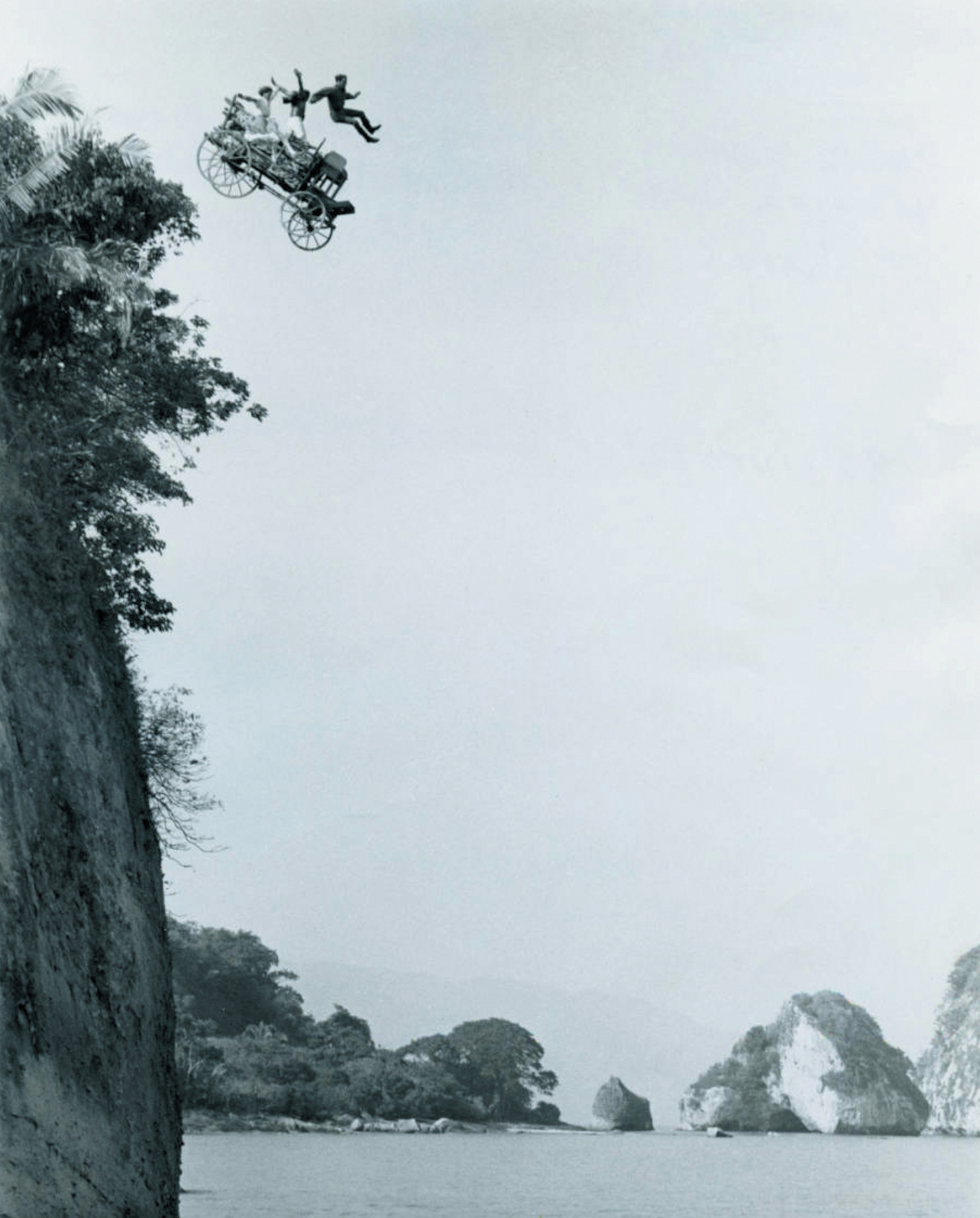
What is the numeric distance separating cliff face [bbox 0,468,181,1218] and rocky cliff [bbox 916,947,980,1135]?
493ft

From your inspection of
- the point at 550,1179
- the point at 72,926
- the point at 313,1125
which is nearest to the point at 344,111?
the point at 72,926

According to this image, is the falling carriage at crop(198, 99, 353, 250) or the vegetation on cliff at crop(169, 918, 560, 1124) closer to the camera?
the falling carriage at crop(198, 99, 353, 250)

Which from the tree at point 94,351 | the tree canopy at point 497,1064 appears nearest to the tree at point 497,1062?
the tree canopy at point 497,1064

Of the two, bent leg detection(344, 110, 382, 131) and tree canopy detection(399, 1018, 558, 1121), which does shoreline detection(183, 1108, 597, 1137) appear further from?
bent leg detection(344, 110, 382, 131)

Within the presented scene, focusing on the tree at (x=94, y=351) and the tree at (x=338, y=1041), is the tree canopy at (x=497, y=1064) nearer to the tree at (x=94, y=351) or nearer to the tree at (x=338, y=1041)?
the tree at (x=338, y=1041)

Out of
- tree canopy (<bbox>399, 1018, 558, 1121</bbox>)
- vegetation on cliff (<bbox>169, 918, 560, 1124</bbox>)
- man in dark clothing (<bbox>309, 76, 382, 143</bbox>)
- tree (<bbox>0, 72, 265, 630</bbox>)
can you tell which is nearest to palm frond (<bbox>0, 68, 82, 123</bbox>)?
tree (<bbox>0, 72, 265, 630</bbox>)

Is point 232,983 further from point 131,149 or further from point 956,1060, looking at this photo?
point 131,149

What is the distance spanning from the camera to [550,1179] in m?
83.9

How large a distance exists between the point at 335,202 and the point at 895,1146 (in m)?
142

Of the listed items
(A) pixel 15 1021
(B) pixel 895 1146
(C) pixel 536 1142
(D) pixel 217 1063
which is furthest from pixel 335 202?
(B) pixel 895 1146

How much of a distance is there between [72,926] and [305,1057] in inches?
4221

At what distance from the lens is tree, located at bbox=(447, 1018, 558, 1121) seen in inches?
5566

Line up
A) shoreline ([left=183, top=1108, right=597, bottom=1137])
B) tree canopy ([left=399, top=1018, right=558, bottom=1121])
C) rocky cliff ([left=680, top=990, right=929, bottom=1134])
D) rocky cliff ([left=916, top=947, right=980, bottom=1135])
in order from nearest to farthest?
shoreline ([left=183, top=1108, right=597, bottom=1137]), tree canopy ([left=399, top=1018, right=558, bottom=1121]), rocky cliff ([left=916, top=947, right=980, bottom=1135]), rocky cliff ([left=680, top=990, right=929, bottom=1134])

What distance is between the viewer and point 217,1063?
105875mm
